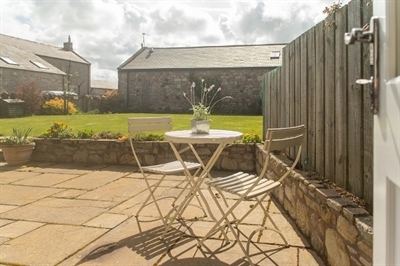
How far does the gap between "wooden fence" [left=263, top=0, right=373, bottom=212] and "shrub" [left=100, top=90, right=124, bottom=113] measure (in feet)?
61.6

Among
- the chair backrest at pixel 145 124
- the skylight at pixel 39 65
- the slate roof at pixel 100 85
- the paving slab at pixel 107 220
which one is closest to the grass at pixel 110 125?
the chair backrest at pixel 145 124

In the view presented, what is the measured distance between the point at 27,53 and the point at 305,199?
27.2m

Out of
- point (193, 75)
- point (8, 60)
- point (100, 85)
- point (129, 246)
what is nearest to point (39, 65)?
point (8, 60)

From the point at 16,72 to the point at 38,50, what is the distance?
675cm

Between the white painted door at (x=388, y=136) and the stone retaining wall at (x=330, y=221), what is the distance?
65 cm

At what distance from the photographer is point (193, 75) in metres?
21.2

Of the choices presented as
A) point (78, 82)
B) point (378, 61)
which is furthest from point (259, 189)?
point (78, 82)

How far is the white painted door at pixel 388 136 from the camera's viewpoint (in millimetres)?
830

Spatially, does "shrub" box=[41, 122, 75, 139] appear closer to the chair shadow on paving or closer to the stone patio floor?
the stone patio floor

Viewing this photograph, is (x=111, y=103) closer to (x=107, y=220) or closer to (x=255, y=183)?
(x=107, y=220)

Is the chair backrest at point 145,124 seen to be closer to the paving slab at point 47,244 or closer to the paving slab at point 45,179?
the paving slab at point 47,244

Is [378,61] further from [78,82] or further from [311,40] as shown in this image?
[78,82]

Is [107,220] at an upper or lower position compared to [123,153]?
lower

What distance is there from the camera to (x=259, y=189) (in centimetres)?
231
